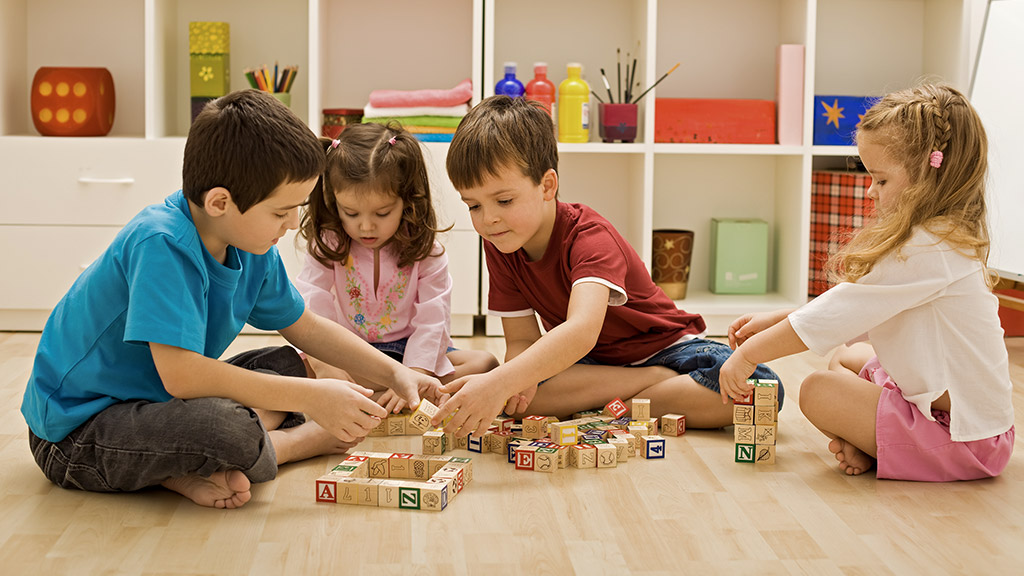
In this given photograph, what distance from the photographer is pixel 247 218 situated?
4.34 ft

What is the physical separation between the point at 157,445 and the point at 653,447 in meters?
0.74

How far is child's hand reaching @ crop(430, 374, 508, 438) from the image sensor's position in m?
1.40

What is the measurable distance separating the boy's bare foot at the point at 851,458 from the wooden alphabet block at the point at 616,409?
354 mm

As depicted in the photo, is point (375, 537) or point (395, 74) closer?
point (375, 537)

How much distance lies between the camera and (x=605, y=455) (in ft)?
5.00

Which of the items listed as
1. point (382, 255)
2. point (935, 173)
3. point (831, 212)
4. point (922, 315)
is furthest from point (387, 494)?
point (831, 212)

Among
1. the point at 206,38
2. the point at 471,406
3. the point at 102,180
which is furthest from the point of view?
the point at 206,38

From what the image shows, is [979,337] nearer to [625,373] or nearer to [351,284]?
[625,373]

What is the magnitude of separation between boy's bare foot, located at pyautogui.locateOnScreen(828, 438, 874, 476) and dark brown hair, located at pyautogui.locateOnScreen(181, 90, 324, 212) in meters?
0.89

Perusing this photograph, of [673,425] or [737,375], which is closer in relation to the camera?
[737,375]

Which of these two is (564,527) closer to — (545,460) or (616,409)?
(545,460)

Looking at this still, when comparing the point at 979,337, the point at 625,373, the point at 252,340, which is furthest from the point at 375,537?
the point at 252,340

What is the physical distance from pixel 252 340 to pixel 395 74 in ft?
2.93

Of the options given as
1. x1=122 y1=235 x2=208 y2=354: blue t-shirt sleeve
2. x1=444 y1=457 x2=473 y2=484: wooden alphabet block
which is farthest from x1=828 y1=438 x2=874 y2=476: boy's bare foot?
x1=122 y1=235 x2=208 y2=354: blue t-shirt sleeve
